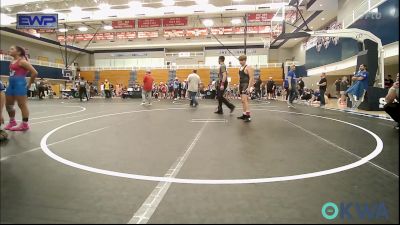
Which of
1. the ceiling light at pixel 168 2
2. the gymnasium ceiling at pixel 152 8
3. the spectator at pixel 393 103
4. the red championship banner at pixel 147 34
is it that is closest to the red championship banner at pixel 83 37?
the red championship banner at pixel 147 34

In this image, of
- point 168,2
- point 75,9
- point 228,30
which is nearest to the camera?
point 168,2

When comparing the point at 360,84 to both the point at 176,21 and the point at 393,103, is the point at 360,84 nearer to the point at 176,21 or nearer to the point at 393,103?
the point at 393,103

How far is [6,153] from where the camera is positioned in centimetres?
360

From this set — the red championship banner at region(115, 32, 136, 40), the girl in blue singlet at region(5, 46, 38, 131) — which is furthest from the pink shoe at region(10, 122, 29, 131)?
the red championship banner at region(115, 32, 136, 40)

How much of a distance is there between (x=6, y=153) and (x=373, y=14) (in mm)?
15712

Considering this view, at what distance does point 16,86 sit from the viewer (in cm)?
551

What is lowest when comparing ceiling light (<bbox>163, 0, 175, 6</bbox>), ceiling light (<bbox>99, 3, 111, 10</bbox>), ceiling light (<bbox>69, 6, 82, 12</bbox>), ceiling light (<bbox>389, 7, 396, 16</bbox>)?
ceiling light (<bbox>389, 7, 396, 16</bbox>)

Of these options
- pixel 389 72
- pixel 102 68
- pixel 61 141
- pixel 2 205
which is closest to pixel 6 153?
pixel 61 141

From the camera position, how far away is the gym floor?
6.26 feet

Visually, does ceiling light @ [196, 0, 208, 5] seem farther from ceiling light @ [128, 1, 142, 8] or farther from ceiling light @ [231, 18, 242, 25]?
ceiling light @ [231, 18, 242, 25]

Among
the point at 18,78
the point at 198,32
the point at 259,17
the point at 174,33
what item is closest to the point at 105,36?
the point at 174,33

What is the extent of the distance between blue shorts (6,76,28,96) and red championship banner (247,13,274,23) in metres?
23.1

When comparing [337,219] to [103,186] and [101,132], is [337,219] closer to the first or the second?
[103,186]

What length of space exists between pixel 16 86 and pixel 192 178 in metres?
4.43
